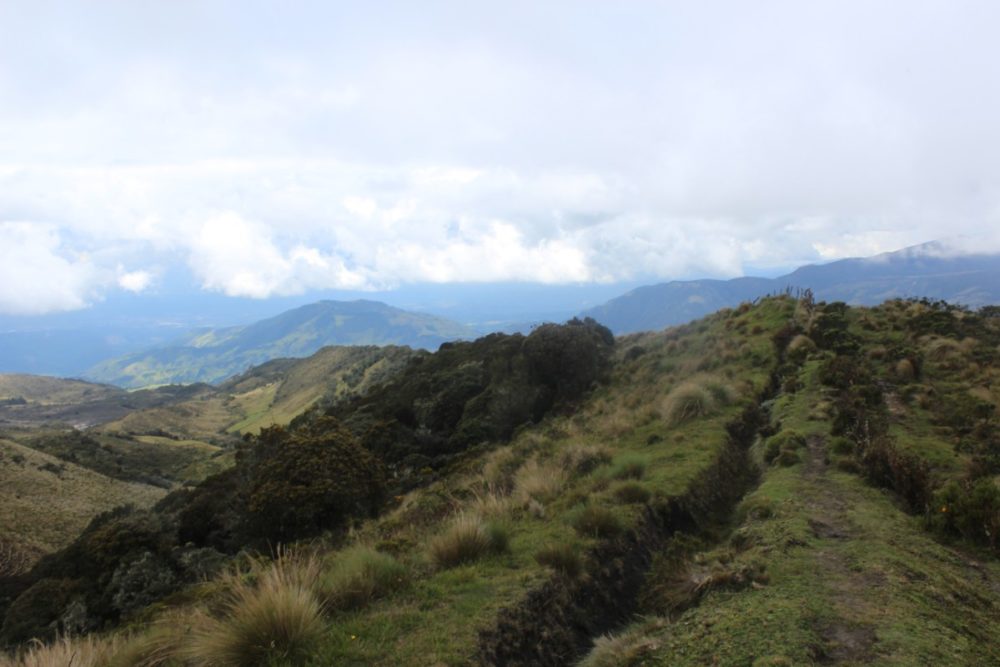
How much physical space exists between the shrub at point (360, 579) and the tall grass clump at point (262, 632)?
2.41 feet

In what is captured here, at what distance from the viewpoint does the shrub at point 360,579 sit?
19.9 ft

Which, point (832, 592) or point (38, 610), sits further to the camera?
point (38, 610)

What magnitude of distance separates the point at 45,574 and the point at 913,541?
74.1ft

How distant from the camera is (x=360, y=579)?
6.32 m

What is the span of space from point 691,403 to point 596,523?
27.9 ft

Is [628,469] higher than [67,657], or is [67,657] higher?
[67,657]

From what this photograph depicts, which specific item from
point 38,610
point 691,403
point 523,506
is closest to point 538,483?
point 523,506

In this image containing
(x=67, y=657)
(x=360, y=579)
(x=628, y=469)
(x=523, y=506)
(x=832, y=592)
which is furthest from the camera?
(x=628, y=469)

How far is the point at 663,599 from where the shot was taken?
7117mm

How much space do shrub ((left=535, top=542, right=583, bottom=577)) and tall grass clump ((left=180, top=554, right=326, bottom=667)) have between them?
311 cm

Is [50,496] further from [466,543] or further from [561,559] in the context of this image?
[561,559]

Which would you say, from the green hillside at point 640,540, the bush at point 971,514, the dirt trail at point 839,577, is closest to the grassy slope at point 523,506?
the green hillside at point 640,540

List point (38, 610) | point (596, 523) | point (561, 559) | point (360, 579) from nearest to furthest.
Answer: point (360, 579) < point (561, 559) < point (596, 523) < point (38, 610)

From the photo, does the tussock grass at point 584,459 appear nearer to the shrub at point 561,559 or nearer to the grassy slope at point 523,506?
the grassy slope at point 523,506
